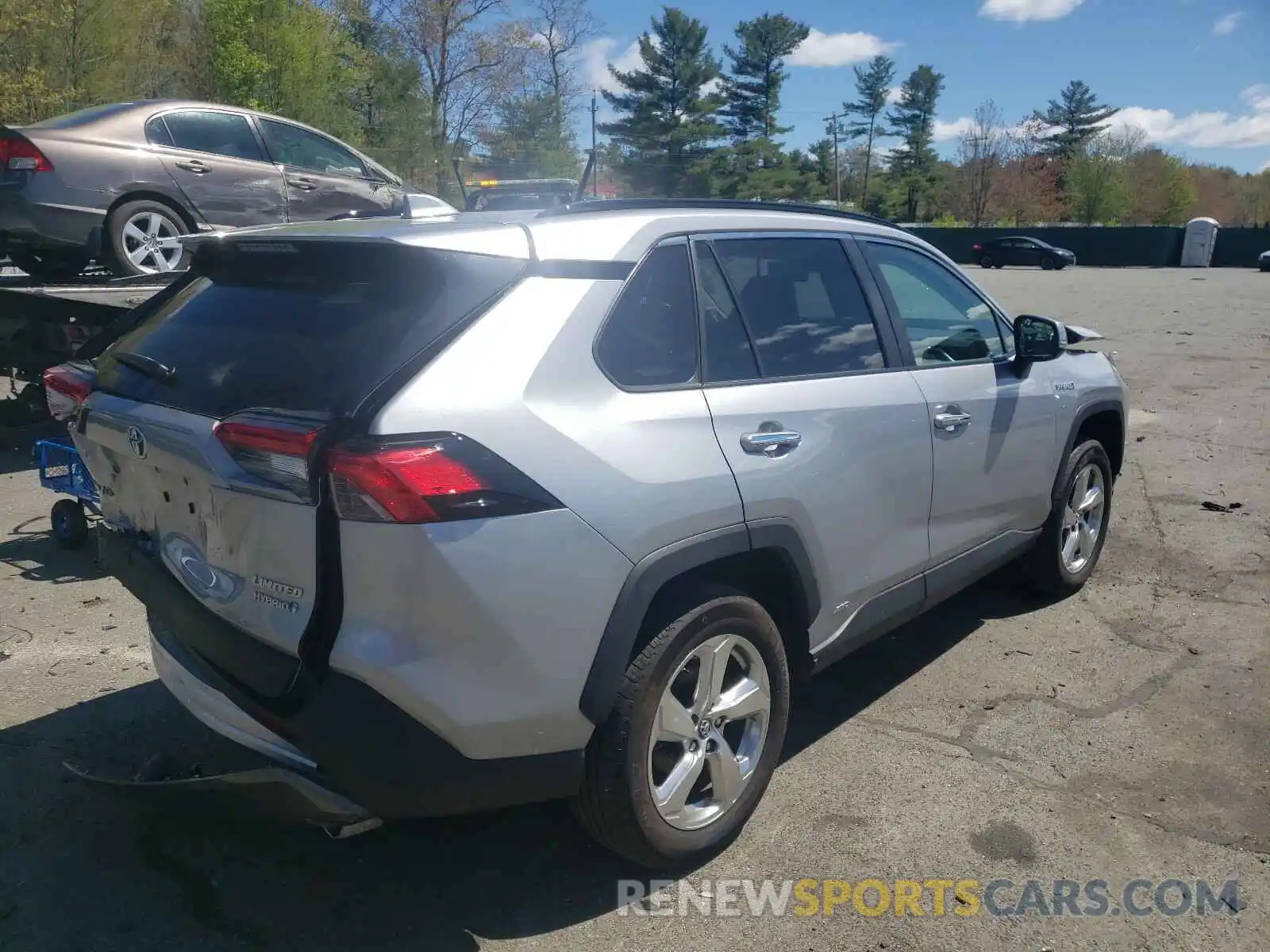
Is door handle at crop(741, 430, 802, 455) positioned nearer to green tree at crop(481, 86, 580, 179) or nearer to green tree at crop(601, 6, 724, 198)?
green tree at crop(481, 86, 580, 179)

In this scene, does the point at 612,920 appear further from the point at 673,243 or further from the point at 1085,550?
the point at 1085,550

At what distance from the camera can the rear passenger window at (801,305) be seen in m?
3.29

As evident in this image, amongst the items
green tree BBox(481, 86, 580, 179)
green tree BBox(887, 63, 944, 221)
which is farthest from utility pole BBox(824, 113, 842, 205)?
green tree BBox(481, 86, 580, 179)

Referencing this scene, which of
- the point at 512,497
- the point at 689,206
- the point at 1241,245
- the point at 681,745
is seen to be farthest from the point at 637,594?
the point at 1241,245

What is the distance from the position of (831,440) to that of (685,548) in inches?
31.5

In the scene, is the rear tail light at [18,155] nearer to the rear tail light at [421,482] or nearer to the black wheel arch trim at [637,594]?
the rear tail light at [421,482]

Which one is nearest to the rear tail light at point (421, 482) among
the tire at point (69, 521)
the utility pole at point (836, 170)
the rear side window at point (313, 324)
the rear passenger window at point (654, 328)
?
the rear side window at point (313, 324)

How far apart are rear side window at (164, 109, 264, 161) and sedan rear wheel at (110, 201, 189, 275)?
63 cm

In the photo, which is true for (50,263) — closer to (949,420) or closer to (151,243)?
(151,243)

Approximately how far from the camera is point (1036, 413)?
451 cm

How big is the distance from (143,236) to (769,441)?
21.7 feet

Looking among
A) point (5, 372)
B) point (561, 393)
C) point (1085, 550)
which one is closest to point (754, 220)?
point (561, 393)

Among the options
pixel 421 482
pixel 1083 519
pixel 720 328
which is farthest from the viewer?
pixel 1083 519

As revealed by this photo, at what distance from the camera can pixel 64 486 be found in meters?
5.41
